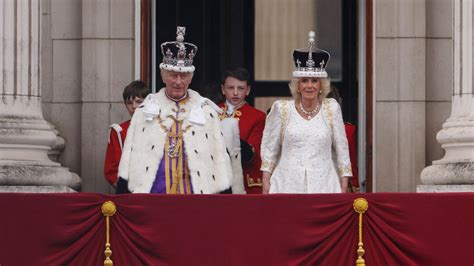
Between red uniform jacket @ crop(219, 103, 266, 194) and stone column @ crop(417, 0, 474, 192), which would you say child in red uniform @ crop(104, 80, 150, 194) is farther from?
stone column @ crop(417, 0, 474, 192)

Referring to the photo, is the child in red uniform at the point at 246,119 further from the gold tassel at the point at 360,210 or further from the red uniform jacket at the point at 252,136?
the gold tassel at the point at 360,210

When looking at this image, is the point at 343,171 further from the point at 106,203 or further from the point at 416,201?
the point at 106,203

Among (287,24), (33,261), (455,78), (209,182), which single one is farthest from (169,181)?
(287,24)

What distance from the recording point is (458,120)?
64.7ft

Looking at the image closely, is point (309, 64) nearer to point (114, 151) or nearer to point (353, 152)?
point (353, 152)

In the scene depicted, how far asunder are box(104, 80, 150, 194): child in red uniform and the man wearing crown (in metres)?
1.06

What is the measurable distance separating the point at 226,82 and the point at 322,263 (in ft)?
9.48

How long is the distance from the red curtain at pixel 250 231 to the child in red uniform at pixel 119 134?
190cm

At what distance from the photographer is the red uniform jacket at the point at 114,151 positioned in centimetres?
2002

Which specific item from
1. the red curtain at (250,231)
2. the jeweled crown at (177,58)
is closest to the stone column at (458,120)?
the red curtain at (250,231)

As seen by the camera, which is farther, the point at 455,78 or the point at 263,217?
the point at 455,78

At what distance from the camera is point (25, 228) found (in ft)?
59.4

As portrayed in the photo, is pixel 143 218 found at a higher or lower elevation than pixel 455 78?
lower

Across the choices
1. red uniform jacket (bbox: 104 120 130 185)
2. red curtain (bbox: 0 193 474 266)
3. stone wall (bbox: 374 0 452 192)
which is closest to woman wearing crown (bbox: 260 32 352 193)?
red curtain (bbox: 0 193 474 266)
